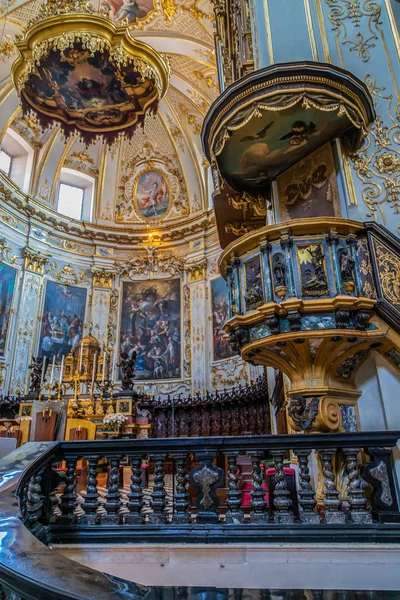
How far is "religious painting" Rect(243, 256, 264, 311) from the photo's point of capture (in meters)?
4.70

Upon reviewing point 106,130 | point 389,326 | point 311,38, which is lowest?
point 389,326

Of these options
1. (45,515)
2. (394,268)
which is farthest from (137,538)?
(394,268)

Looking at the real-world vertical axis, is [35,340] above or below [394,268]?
above

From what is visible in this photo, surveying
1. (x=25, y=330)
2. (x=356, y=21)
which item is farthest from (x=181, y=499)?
(x=25, y=330)

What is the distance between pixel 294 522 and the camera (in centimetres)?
324

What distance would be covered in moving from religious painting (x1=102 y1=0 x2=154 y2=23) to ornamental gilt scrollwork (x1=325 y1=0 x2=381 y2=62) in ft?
34.6

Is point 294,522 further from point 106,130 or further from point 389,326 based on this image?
point 106,130

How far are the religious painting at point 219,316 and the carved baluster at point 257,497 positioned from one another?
1158 cm

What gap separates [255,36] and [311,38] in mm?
789

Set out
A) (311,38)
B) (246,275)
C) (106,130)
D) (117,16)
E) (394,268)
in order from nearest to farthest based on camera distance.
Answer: (394,268) < (246,275) < (311,38) < (106,130) < (117,16)

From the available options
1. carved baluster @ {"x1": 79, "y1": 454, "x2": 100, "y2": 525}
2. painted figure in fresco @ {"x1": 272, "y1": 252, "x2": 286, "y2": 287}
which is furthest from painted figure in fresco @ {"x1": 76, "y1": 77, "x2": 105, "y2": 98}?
carved baluster @ {"x1": 79, "y1": 454, "x2": 100, "y2": 525}

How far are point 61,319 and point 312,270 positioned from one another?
13.6m

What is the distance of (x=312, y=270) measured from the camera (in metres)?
4.45

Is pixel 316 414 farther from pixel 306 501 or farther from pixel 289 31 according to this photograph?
pixel 289 31
